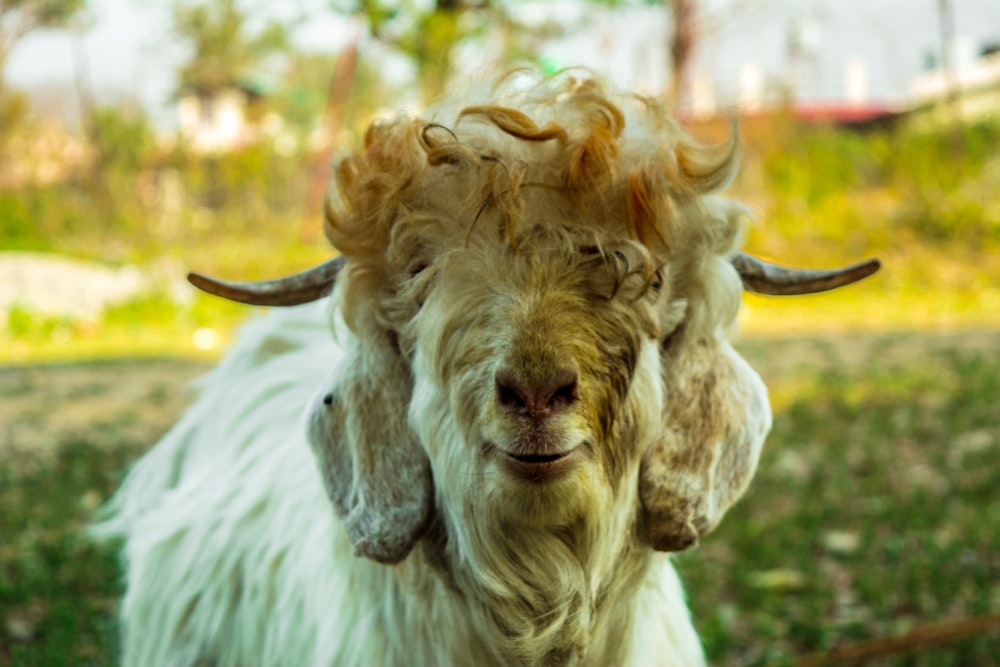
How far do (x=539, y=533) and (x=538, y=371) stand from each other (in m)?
0.40

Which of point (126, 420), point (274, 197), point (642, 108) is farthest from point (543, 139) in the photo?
point (274, 197)

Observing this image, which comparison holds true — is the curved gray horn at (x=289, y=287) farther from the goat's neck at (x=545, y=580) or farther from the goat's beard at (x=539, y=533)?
the goat's neck at (x=545, y=580)

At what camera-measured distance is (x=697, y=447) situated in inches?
91.0

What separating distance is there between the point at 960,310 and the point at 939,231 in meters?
3.33

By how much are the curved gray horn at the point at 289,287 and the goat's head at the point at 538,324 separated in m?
0.03

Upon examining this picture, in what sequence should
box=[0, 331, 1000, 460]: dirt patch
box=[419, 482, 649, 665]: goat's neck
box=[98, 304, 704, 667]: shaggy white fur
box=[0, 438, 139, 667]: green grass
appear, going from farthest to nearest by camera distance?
box=[0, 331, 1000, 460]: dirt patch, box=[0, 438, 139, 667]: green grass, box=[98, 304, 704, 667]: shaggy white fur, box=[419, 482, 649, 665]: goat's neck

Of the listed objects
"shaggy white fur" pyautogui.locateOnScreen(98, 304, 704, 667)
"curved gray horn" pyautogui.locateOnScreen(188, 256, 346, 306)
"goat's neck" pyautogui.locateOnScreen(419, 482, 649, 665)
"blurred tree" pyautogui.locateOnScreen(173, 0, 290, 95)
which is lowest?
"blurred tree" pyautogui.locateOnScreen(173, 0, 290, 95)

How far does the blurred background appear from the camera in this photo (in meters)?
4.54

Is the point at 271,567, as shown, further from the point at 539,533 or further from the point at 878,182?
the point at 878,182

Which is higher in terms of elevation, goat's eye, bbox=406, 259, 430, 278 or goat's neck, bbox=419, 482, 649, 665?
goat's eye, bbox=406, 259, 430, 278

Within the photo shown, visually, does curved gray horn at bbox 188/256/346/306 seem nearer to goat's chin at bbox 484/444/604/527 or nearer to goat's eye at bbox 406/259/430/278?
goat's eye at bbox 406/259/430/278

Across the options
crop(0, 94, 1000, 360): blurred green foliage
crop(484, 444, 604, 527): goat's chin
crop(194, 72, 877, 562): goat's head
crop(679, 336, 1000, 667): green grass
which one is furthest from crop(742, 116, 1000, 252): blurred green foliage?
crop(484, 444, 604, 527): goat's chin

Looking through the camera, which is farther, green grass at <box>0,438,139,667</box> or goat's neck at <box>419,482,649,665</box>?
green grass at <box>0,438,139,667</box>

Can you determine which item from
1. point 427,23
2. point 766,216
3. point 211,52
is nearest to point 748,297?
point 766,216
